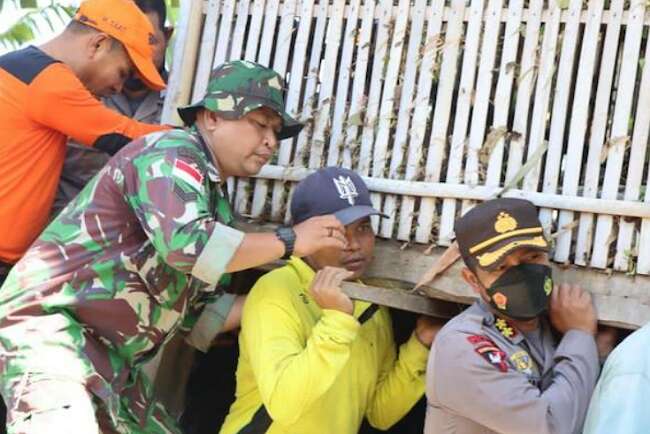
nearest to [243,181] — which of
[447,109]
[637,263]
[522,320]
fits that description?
[447,109]

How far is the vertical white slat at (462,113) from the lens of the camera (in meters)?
3.46

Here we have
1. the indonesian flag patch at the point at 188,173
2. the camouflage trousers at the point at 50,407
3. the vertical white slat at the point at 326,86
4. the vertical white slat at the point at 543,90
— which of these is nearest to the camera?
the camouflage trousers at the point at 50,407

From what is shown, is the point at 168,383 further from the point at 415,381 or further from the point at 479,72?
the point at 479,72

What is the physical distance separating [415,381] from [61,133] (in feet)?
5.73

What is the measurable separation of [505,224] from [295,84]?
1.23 meters

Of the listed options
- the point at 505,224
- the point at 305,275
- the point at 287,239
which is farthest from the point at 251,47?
the point at 505,224

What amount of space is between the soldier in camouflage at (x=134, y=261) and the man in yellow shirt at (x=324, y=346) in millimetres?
212

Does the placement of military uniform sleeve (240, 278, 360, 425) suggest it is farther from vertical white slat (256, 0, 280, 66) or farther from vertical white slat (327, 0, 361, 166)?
vertical white slat (256, 0, 280, 66)

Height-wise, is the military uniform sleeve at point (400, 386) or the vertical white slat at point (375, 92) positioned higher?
the vertical white slat at point (375, 92)

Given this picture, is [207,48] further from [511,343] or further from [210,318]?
[511,343]

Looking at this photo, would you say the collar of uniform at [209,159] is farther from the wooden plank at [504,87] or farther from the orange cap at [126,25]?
the wooden plank at [504,87]

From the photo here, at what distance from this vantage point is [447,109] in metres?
3.52

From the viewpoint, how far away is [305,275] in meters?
3.64

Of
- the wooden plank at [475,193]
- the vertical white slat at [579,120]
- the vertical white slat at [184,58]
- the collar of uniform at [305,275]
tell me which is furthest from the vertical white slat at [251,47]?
the vertical white slat at [579,120]
